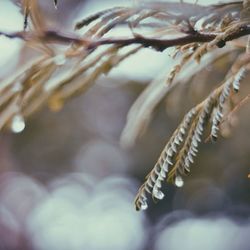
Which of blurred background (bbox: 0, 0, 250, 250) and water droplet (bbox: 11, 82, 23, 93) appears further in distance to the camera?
blurred background (bbox: 0, 0, 250, 250)

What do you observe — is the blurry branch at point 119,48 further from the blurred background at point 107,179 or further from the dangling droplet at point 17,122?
the blurred background at point 107,179

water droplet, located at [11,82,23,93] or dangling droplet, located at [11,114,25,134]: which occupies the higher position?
water droplet, located at [11,82,23,93]

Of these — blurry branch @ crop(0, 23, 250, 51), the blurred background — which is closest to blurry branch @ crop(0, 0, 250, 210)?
blurry branch @ crop(0, 23, 250, 51)

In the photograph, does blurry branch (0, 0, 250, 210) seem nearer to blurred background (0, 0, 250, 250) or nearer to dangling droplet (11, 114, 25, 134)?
dangling droplet (11, 114, 25, 134)

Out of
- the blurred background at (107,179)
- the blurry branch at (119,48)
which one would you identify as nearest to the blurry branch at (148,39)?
the blurry branch at (119,48)

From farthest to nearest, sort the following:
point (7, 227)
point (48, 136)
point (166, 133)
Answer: point (7, 227)
point (48, 136)
point (166, 133)

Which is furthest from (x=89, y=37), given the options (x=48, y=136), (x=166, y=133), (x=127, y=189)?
(x=127, y=189)

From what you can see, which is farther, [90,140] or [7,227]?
[90,140]

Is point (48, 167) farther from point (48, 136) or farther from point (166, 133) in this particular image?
point (166, 133)
